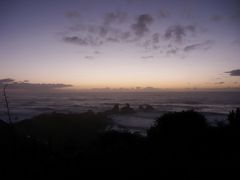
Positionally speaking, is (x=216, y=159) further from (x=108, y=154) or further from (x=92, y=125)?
(x=92, y=125)

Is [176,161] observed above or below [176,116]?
below

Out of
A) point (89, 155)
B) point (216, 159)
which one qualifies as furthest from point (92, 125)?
point (216, 159)

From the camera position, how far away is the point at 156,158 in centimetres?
1002

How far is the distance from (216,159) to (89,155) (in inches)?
226

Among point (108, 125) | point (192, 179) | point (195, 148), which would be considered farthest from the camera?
point (108, 125)

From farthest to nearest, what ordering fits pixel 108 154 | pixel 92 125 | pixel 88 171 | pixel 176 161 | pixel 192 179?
pixel 92 125 → pixel 108 154 → pixel 176 161 → pixel 88 171 → pixel 192 179

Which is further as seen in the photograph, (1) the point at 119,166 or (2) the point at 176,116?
(2) the point at 176,116

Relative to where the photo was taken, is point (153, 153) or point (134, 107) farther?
point (134, 107)

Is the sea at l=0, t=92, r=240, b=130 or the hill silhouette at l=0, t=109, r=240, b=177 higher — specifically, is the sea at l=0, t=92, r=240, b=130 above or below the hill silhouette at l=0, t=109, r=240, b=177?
below

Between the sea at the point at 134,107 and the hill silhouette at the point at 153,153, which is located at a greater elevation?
the hill silhouette at the point at 153,153

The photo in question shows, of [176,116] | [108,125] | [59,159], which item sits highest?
[176,116]

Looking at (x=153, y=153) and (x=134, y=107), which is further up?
(x=153, y=153)

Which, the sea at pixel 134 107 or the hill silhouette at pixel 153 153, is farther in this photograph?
the sea at pixel 134 107

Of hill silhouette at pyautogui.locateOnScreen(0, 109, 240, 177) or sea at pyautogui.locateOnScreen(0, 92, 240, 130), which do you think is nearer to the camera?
hill silhouette at pyautogui.locateOnScreen(0, 109, 240, 177)
